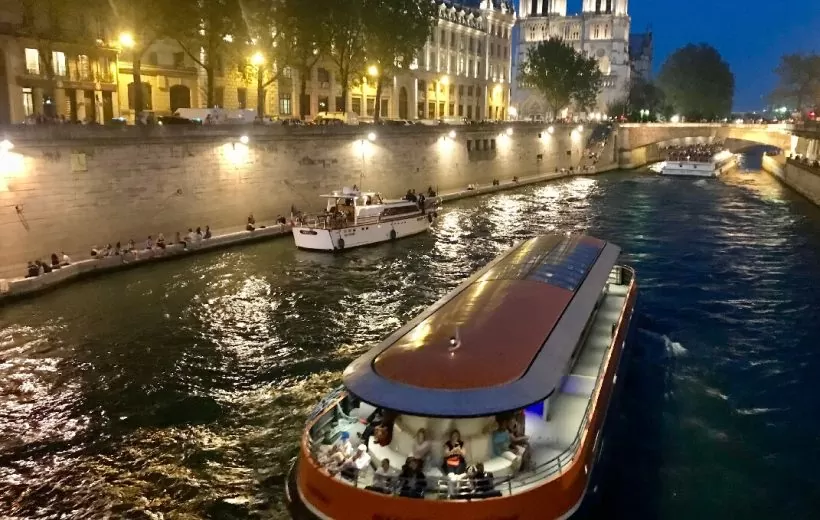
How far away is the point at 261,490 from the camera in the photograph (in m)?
11.8

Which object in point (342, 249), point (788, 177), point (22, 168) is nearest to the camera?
point (22, 168)

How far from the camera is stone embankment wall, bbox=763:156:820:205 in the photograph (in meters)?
46.8

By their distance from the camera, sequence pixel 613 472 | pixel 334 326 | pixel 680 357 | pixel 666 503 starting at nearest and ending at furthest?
pixel 666 503 → pixel 613 472 → pixel 680 357 → pixel 334 326

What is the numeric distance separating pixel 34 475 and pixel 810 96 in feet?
354

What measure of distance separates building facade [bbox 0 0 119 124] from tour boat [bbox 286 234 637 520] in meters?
27.9

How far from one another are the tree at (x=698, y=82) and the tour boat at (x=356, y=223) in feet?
258

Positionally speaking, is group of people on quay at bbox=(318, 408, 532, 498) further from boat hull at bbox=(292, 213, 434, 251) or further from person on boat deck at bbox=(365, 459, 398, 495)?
boat hull at bbox=(292, 213, 434, 251)

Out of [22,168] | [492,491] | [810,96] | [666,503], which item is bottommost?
[666,503]

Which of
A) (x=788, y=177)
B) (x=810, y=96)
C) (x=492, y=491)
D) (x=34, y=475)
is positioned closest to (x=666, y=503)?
(x=492, y=491)

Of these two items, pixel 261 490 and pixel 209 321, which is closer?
pixel 261 490

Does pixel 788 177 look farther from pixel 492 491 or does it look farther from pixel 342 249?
pixel 492 491

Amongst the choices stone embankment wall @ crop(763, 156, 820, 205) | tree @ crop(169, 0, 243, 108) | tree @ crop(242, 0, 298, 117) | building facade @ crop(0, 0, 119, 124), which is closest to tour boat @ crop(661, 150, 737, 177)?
stone embankment wall @ crop(763, 156, 820, 205)

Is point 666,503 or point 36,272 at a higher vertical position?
point 36,272

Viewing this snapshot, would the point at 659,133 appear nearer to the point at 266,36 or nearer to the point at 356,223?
the point at 266,36
